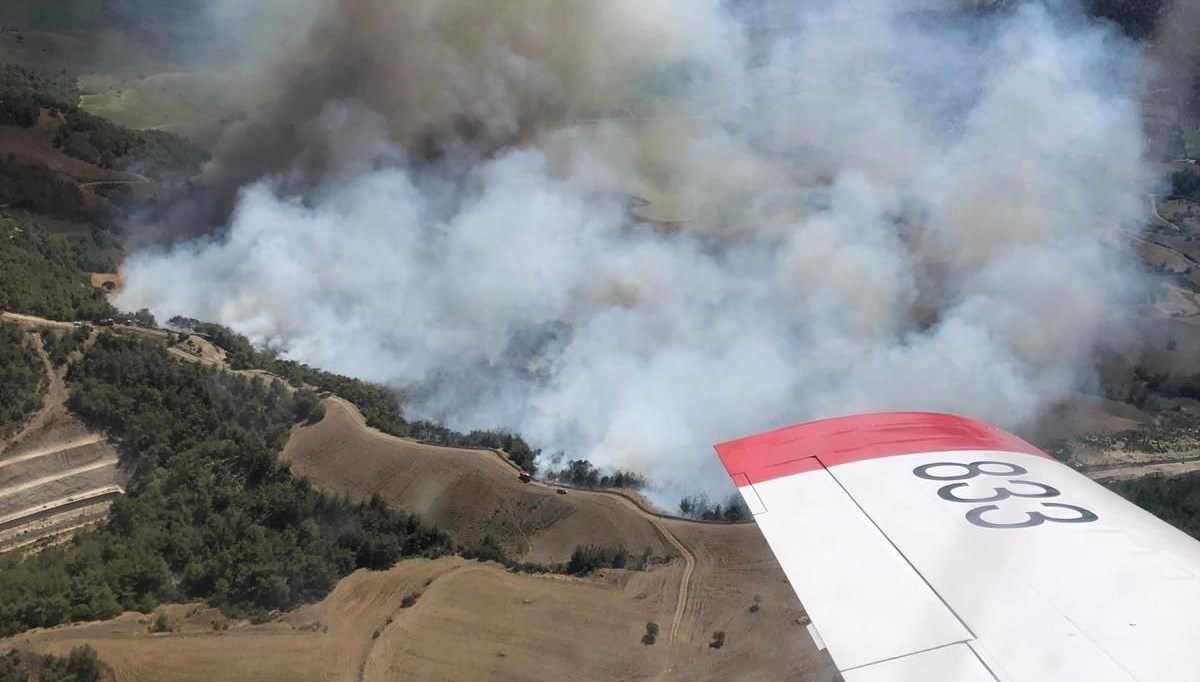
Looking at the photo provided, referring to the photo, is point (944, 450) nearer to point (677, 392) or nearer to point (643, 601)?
point (643, 601)

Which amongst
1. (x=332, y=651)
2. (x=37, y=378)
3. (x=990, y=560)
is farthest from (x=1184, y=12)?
(x=37, y=378)

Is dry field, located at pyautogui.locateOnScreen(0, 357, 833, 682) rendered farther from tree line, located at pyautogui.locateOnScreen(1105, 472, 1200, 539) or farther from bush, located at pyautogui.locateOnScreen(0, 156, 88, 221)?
bush, located at pyautogui.locateOnScreen(0, 156, 88, 221)

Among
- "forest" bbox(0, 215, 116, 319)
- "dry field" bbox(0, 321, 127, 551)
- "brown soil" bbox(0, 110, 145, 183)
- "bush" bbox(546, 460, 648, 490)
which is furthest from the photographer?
"brown soil" bbox(0, 110, 145, 183)

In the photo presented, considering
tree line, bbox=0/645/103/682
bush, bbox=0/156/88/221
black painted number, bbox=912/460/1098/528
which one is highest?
bush, bbox=0/156/88/221

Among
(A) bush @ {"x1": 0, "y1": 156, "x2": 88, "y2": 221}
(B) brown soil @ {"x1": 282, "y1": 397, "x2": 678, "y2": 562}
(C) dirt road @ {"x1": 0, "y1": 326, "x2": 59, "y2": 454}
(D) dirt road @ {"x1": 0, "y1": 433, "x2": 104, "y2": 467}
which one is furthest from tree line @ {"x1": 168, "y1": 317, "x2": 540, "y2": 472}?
(A) bush @ {"x1": 0, "y1": 156, "x2": 88, "y2": 221}

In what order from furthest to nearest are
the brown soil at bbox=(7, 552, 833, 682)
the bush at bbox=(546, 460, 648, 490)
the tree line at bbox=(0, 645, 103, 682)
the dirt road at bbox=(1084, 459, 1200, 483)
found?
the dirt road at bbox=(1084, 459, 1200, 483) → the bush at bbox=(546, 460, 648, 490) → the brown soil at bbox=(7, 552, 833, 682) → the tree line at bbox=(0, 645, 103, 682)

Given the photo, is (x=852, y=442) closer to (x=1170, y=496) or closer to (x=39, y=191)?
(x=1170, y=496)

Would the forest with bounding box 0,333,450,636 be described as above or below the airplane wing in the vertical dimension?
above
